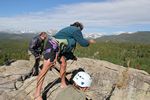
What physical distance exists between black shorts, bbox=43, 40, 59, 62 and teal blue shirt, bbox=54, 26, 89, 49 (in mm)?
441

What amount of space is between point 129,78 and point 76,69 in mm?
2828

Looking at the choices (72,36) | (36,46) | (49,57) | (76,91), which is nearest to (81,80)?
(76,91)

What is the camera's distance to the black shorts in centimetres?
1220

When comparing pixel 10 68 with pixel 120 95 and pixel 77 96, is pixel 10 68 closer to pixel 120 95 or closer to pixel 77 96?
pixel 120 95

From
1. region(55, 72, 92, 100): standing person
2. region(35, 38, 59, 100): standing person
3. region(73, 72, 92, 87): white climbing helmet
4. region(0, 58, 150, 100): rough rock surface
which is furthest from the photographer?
region(0, 58, 150, 100): rough rock surface

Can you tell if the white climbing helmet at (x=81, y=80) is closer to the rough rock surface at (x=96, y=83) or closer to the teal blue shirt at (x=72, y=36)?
the teal blue shirt at (x=72, y=36)

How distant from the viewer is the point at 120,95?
1642cm

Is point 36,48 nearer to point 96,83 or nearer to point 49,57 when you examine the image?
point 96,83

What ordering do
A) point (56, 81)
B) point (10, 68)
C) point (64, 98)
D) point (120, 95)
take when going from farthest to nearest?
point (10, 68) → point (120, 95) → point (56, 81) → point (64, 98)

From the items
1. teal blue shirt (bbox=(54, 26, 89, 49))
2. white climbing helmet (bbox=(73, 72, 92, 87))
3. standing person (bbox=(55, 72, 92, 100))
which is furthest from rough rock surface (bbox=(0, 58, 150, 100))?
standing person (bbox=(55, 72, 92, 100))

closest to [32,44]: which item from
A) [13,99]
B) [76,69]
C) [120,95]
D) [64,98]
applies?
[76,69]

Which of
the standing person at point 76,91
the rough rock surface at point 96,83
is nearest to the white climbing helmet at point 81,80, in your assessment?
the standing person at point 76,91

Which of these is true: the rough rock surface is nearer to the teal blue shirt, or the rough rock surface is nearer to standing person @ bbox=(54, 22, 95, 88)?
standing person @ bbox=(54, 22, 95, 88)

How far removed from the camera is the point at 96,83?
16359 mm
